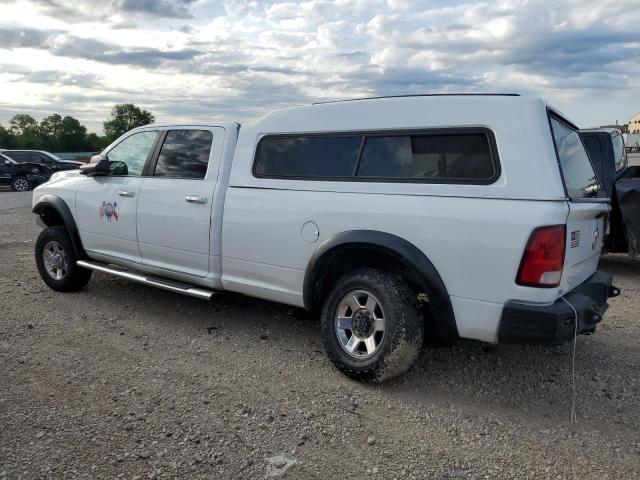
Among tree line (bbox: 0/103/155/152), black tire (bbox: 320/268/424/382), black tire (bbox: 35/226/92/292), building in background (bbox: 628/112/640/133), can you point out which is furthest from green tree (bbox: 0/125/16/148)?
building in background (bbox: 628/112/640/133)

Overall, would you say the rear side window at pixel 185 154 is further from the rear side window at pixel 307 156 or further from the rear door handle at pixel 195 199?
the rear side window at pixel 307 156

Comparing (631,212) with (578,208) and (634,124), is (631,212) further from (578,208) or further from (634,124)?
(634,124)

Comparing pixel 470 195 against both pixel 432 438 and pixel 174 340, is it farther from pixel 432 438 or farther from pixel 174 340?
pixel 174 340

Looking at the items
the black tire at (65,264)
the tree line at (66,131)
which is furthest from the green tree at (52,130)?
the black tire at (65,264)

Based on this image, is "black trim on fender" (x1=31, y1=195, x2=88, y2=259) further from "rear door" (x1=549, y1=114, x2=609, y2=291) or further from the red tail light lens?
"rear door" (x1=549, y1=114, x2=609, y2=291)

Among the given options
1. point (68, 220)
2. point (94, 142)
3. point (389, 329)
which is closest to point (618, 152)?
point (389, 329)

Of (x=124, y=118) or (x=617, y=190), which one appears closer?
(x=617, y=190)

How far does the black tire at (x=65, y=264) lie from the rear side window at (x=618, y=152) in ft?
23.4

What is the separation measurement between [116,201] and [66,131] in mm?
96712

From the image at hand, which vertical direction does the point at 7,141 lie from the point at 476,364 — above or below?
above

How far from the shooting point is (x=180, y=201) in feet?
15.3

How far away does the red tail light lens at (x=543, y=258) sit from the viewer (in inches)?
117

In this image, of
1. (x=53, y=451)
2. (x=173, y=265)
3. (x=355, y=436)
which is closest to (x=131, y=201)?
(x=173, y=265)

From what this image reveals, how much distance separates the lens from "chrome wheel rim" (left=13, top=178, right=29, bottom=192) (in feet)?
66.7
